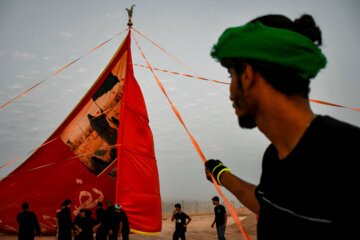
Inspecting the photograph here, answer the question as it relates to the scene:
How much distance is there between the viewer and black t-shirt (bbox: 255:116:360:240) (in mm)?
864

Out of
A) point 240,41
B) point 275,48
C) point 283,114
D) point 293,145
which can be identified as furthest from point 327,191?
point 240,41

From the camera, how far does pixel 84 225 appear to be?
850cm

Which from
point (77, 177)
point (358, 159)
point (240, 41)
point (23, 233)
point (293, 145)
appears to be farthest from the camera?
point (77, 177)

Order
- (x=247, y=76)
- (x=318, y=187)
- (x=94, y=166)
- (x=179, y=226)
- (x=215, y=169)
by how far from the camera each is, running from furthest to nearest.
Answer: (x=179, y=226) → (x=94, y=166) → (x=215, y=169) → (x=247, y=76) → (x=318, y=187)

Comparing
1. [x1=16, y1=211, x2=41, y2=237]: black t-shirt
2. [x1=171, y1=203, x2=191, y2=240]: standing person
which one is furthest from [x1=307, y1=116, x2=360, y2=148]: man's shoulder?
[x1=171, y1=203, x2=191, y2=240]: standing person

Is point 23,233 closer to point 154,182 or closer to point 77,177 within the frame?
point 77,177

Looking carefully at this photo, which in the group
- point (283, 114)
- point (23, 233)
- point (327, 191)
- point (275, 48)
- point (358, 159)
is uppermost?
point (275, 48)

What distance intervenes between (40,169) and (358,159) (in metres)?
10.5

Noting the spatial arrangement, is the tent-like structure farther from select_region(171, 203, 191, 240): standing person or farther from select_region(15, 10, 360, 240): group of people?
select_region(15, 10, 360, 240): group of people

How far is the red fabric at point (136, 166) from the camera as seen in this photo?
29.3 feet

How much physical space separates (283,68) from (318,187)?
1.59 feet

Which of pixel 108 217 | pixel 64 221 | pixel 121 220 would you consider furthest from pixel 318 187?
pixel 64 221

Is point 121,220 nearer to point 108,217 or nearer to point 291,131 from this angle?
point 108,217

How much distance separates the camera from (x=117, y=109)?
32.9 feet
